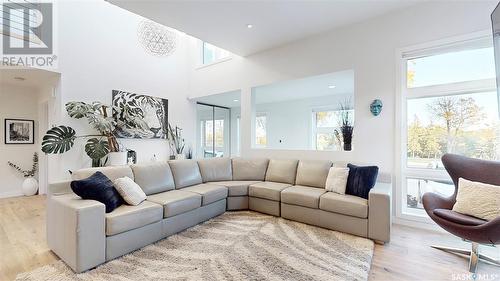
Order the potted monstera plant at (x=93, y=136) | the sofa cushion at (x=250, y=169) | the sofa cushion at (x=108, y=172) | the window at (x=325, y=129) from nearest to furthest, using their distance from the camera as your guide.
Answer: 1. the sofa cushion at (x=108, y=172)
2. the potted monstera plant at (x=93, y=136)
3. the sofa cushion at (x=250, y=169)
4. the window at (x=325, y=129)

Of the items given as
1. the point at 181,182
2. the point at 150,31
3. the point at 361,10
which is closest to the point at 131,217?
the point at 181,182

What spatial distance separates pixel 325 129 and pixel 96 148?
18.4 ft

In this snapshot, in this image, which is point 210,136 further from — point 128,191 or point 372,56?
point 372,56

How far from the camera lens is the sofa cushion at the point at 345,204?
2711 millimetres

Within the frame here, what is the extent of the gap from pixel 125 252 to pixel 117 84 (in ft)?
12.1

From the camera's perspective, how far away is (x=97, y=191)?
7.69 ft

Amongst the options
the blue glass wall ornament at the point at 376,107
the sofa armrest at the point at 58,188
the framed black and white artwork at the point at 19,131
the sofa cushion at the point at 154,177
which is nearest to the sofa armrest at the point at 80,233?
the sofa armrest at the point at 58,188

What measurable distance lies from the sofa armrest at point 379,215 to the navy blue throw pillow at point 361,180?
0.23 metres

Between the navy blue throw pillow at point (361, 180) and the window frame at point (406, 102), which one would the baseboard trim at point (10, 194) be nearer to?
the navy blue throw pillow at point (361, 180)

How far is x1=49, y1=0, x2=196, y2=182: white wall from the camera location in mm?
4133

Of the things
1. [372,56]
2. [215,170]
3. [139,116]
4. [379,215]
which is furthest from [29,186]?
[372,56]

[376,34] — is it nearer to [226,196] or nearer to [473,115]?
[473,115]

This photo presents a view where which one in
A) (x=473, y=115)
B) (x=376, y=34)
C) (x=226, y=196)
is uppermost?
(x=376, y=34)

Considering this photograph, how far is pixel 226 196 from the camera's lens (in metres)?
3.70
